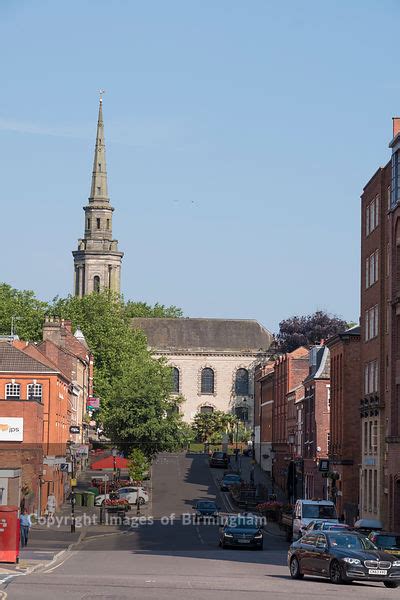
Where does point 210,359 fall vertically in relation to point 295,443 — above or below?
above

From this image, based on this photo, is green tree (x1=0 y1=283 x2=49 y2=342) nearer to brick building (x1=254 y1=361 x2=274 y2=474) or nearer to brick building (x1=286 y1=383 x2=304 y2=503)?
brick building (x1=254 y1=361 x2=274 y2=474)

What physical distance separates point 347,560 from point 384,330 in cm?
3488

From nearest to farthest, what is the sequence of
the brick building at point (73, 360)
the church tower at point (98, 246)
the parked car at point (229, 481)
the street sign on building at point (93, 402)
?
the brick building at point (73, 360)
the parked car at point (229, 481)
the street sign on building at point (93, 402)
the church tower at point (98, 246)

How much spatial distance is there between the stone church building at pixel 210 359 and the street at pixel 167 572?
112 metres

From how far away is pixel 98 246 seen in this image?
196125 millimetres

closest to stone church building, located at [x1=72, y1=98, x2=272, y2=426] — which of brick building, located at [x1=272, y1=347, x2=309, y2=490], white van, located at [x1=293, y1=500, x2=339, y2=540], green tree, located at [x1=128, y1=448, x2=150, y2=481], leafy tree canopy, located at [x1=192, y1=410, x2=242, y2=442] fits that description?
leafy tree canopy, located at [x1=192, y1=410, x2=242, y2=442]

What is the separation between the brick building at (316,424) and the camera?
9306 cm

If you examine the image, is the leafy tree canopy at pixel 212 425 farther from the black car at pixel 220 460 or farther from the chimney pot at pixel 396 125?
the chimney pot at pixel 396 125

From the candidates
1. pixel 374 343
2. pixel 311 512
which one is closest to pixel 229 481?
pixel 374 343

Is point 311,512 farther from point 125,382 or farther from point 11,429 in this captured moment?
point 125,382

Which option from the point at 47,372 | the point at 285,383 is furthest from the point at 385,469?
the point at 285,383

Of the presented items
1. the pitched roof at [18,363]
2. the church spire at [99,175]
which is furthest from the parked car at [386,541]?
the church spire at [99,175]

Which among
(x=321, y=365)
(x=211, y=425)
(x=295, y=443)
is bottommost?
(x=295, y=443)

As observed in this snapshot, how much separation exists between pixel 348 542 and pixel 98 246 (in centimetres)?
16084
